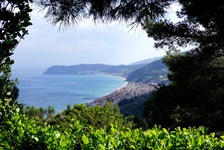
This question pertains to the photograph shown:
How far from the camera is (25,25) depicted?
95.4 inches

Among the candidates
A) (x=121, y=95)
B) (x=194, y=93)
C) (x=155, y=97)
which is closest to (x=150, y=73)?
(x=121, y=95)

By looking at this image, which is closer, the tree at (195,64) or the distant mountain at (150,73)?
the tree at (195,64)

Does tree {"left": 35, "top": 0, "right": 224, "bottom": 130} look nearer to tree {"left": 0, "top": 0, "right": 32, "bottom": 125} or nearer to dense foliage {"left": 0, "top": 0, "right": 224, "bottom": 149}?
dense foliage {"left": 0, "top": 0, "right": 224, "bottom": 149}

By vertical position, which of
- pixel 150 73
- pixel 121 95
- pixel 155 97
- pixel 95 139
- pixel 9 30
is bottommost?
pixel 121 95

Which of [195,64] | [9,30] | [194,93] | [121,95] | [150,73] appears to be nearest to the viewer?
[9,30]

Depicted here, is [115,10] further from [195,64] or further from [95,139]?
[195,64]

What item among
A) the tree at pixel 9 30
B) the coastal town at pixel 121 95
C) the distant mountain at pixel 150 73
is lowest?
the coastal town at pixel 121 95

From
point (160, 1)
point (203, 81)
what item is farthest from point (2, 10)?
point (203, 81)

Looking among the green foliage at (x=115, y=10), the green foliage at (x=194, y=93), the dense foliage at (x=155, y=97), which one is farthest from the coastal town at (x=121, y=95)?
the green foliage at (x=115, y=10)

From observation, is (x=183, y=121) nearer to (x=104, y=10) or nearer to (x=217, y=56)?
(x=217, y=56)

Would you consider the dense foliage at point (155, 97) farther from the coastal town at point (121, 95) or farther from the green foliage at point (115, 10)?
the coastal town at point (121, 95)

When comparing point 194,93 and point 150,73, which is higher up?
point 194,93

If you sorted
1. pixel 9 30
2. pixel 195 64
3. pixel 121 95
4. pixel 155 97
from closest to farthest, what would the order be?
pixel 9 30
pixel 195 64
pixel 155 97
pixel 121 95

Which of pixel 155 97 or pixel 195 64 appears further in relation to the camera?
pixel 155 97
